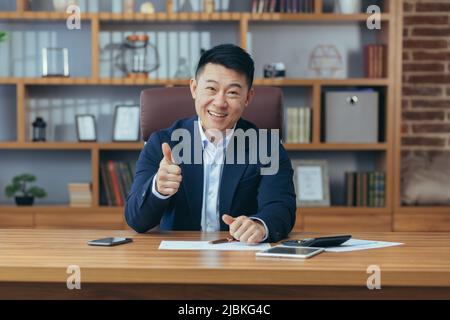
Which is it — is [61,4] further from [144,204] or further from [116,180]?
[144,204]

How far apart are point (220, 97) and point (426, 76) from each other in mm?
2306

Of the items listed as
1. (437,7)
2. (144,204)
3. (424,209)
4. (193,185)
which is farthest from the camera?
(437,7)

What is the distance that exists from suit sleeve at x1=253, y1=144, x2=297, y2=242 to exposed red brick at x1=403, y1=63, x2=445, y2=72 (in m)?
2.13

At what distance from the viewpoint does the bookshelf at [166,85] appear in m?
3.97

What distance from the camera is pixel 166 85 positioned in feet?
13.3

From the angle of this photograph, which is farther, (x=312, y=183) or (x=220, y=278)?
(x=312, y=183)

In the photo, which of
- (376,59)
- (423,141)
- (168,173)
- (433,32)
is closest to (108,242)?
(168,173)

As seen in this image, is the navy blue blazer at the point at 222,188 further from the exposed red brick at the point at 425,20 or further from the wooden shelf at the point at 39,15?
the exposed red brick at the point at 425,20

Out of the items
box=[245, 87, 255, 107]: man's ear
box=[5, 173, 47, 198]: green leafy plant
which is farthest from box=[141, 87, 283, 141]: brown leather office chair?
box=[5, 173, 47, 198]: green leafy plant

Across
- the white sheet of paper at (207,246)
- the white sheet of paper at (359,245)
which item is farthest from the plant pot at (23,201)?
the white sheet of paper at (359,245)

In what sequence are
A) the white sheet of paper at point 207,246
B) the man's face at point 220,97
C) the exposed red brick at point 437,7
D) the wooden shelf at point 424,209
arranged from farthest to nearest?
the exposed red brick at point 437,7, the wooden shelf at point 424,209, the man's face at point 220,97, the white sheet of paper at point 207,246

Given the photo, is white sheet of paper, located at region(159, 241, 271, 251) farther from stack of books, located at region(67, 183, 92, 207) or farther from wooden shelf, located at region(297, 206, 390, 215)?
stack of books, located at region(67, 183, 92, 207)

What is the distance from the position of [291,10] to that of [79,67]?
1.24 metres

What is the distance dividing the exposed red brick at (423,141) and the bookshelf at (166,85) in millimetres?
180
